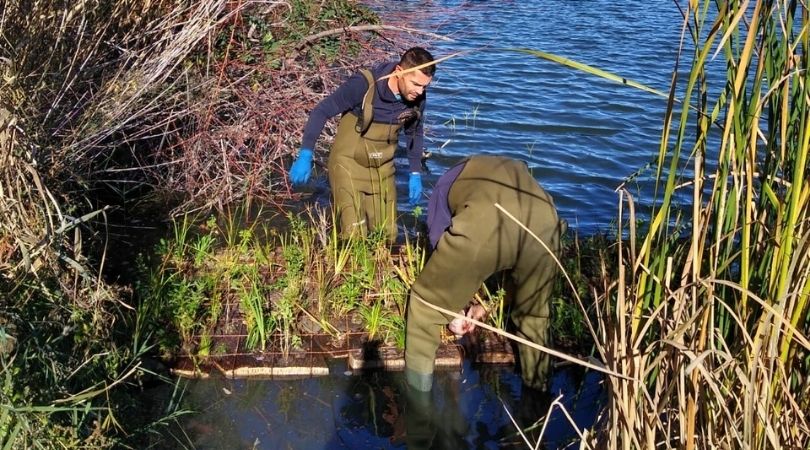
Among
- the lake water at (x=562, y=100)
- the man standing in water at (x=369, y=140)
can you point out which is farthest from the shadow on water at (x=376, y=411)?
the lake water at (x=562, y=100)

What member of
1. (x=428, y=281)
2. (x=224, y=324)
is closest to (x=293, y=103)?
(x=224, y=324)

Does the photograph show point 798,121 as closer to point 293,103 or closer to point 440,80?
point 293,103

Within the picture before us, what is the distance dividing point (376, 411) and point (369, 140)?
2.14m

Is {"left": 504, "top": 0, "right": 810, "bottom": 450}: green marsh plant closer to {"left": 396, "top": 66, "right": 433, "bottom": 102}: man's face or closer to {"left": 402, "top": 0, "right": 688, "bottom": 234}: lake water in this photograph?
{"left": 396, "top": 66, "right": 433, "bottom": 102}: man's face

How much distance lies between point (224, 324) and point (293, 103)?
9.34ft

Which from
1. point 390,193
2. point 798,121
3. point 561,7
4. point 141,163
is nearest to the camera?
point 798,121

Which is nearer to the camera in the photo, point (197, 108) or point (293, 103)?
point (197, 108)

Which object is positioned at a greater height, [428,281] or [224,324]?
[428,281]

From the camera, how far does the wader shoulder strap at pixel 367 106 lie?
19.7ft

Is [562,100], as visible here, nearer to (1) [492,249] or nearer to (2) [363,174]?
(2) [363,174]

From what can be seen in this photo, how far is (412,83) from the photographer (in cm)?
571

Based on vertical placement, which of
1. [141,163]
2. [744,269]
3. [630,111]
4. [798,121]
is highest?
[798,121]

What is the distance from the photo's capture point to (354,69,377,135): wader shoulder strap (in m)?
6.02

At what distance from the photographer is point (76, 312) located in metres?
4.10
